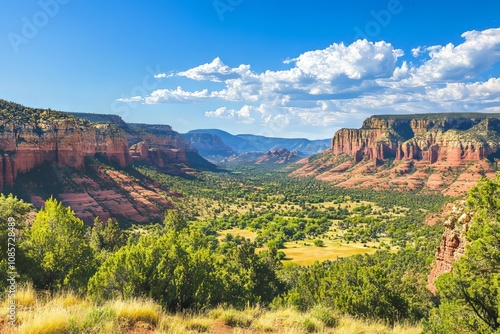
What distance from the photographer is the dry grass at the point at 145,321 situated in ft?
28.1

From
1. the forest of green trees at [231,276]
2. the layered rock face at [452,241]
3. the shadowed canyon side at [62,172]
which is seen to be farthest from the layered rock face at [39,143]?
the layered rock face at [452,241]

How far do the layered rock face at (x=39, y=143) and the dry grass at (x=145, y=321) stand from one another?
266ft

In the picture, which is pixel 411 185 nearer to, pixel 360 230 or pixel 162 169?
pixel 360 230

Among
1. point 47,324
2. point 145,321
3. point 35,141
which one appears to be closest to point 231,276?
point 145,321

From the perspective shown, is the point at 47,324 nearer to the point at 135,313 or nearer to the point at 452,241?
the point at 135,313

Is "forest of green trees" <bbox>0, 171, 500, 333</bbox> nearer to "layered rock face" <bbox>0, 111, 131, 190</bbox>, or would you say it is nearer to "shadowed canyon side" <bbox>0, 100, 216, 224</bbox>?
"shadowed canyon side" <bbox>0, 100, 216, 224</bbox>

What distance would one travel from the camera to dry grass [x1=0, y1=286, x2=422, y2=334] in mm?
8578

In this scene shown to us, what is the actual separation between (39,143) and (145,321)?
93.3 m

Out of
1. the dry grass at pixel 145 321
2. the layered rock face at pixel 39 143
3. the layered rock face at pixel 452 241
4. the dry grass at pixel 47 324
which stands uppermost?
the layered rock face at pixel 39 143

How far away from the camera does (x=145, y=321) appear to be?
10.2 metres

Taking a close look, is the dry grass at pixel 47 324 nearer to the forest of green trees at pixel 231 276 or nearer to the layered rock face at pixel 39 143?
the forest of green trees at pixel 231 276

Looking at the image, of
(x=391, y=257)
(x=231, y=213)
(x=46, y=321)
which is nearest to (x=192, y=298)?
(x=46, y=321)

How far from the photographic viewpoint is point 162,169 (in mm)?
197625

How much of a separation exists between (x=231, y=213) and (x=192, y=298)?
4120 inches
